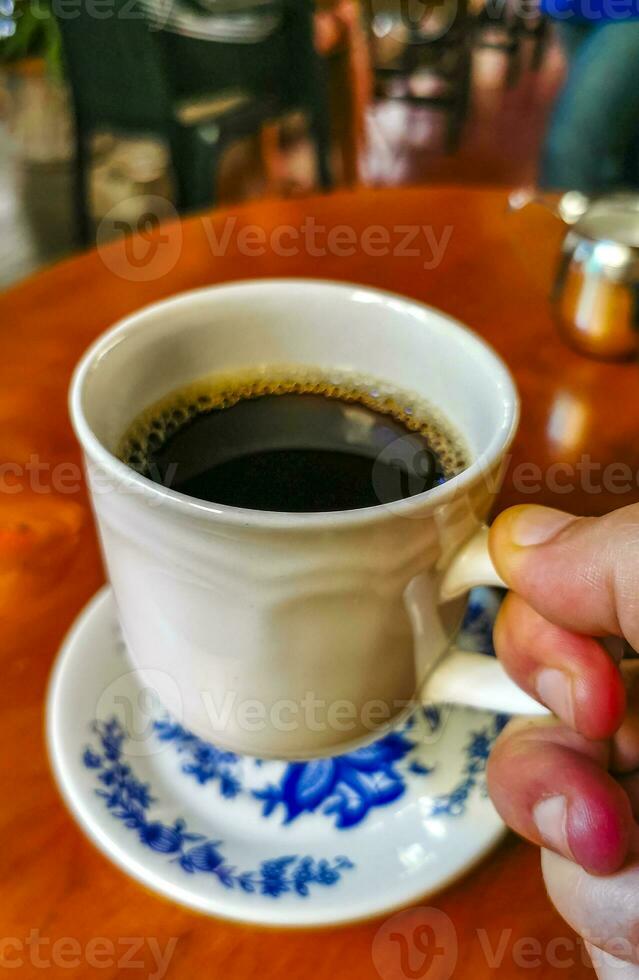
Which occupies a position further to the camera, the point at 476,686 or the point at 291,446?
the point at 291,446

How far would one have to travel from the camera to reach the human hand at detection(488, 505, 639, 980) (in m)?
0.35

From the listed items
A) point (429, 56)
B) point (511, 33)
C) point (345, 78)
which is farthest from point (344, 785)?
point (511, 33)

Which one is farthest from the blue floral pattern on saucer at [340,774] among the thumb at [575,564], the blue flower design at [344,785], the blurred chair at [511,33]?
the blurred chair at [511,33]

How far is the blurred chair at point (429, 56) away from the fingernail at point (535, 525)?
3.07 m

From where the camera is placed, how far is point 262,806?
1.36ft

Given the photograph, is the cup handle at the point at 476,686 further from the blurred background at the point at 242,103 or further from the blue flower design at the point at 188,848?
the blurred background at the point at 242,103

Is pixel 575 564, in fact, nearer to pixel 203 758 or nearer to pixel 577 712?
pixel 577 712

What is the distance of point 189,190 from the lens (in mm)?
1887

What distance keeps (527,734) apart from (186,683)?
17 cm

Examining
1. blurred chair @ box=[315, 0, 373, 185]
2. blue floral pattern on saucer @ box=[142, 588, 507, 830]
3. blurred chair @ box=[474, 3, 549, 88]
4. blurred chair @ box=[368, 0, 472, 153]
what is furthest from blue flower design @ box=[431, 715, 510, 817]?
blurred chair @ box=[474, 3, 549, 88]

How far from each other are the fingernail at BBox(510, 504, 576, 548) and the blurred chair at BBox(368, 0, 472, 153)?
307 centimetres

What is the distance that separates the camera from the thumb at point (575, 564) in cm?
35

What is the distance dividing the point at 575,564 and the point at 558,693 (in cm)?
6

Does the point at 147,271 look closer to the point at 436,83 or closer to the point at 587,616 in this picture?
the point at 587,616
